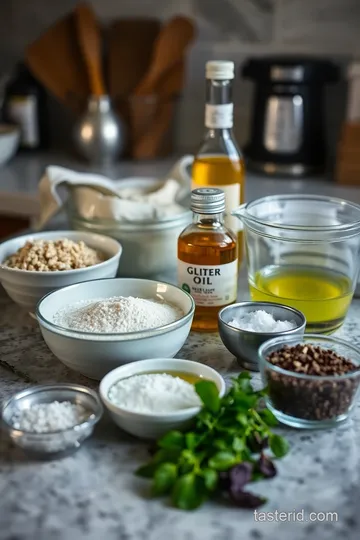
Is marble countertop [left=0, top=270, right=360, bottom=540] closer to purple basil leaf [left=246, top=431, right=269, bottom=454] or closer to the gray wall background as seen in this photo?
purple basil leaf [left=246, top=431, right=269, bottom=454]

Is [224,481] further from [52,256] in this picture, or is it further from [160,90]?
[160,90]

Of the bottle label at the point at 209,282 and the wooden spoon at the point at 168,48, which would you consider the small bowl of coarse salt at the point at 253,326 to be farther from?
the wooden spoon at the point at 168,48

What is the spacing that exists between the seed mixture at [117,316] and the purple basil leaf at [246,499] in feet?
0.92

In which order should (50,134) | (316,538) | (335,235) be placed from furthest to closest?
(50,134) < (335,235) < (316,538)

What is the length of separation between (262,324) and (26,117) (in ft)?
4.70

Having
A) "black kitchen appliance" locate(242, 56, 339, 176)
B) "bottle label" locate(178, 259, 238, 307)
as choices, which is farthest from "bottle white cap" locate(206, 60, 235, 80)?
"black kitchen appliance" locate(242, 56, 339, 176)

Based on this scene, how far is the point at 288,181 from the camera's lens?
→ 1.92 m

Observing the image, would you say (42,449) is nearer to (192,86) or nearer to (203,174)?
(203,174)

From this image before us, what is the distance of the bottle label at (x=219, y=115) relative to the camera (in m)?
1.17

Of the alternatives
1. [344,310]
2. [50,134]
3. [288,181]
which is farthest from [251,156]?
[344,310]

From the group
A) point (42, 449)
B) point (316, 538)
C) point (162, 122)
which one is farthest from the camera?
point (162, 122)

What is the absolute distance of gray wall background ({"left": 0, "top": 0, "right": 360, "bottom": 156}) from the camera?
1983 mm

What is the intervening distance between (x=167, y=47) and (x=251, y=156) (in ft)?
1.30

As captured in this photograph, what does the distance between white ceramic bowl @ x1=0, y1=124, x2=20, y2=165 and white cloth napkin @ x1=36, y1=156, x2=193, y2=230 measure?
24.0 inches
